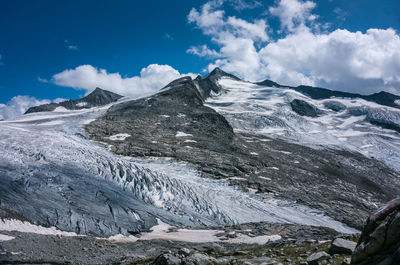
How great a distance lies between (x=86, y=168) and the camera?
33062mm

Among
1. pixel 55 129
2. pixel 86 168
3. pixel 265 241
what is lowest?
pixel 265 241

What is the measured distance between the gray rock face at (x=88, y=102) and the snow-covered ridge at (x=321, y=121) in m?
65.8

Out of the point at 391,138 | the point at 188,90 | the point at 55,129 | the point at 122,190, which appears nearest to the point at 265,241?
the point at 122,190

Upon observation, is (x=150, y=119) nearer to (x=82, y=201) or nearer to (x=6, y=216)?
(x=82, y=201)

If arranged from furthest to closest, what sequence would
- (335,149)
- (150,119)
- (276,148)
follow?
(335,149) → (276,148) → (150,119)

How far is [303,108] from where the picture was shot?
542 feet

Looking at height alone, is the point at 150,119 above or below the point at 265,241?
above

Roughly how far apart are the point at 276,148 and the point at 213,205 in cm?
4595

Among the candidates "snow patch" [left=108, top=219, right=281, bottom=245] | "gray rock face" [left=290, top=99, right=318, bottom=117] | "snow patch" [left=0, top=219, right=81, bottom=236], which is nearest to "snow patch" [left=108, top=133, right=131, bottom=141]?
"snow patch" [left=108, top=219, right=281, bottom=245]

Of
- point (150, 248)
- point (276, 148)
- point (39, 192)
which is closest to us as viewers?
point (150, 248)

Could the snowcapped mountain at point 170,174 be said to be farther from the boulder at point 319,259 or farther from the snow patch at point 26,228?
the boulder at point 319,259

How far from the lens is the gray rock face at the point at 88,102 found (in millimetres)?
151387

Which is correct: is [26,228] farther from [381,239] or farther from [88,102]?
[88,102]

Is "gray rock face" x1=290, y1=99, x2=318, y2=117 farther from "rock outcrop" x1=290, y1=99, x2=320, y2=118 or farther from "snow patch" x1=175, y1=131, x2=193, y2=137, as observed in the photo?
"snow patch" x1=175, y1=131, x2=193, y2=137
